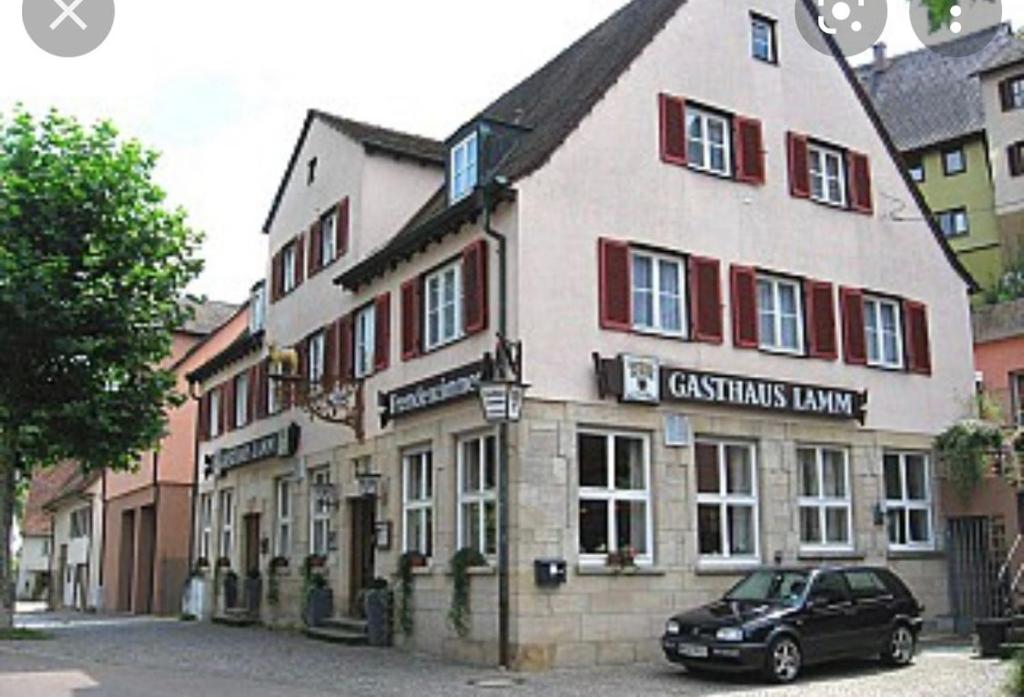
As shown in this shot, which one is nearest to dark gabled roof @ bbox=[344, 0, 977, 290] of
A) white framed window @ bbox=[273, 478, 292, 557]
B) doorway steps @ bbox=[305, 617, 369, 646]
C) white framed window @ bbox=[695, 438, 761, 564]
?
white framed window @ bbox=[695, 438, 761, 564]

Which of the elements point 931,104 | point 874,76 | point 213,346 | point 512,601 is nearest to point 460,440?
point 512,601

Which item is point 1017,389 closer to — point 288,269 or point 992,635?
point 992,635

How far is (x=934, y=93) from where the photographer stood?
157 ft

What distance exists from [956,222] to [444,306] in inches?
1256

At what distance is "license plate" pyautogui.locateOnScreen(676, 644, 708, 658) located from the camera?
45.8 ft

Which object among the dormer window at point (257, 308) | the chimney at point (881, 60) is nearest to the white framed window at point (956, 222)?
the chimney at point (881, 60)

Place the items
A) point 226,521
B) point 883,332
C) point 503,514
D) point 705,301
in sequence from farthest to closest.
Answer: point 226,521 < point 883,332 < point 705,301 < point 503,514

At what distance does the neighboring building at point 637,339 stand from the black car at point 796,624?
1.99m

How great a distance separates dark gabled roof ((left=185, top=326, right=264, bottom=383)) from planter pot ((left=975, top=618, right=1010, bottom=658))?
59.7ft

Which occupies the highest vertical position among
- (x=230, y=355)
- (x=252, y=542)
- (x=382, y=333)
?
(x=230, y=355)

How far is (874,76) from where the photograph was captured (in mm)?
53125

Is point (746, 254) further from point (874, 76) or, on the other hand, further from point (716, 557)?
point (874, 76)

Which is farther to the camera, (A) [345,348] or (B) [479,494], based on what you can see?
(A) [345,348]
